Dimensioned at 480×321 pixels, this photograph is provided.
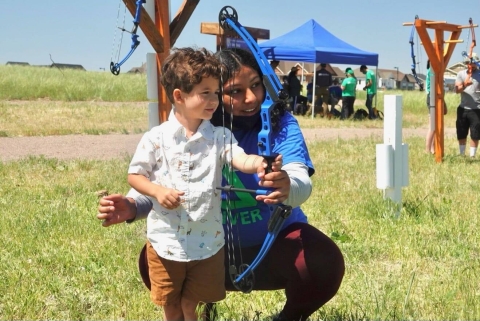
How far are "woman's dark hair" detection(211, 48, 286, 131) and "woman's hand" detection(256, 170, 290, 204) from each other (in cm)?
41

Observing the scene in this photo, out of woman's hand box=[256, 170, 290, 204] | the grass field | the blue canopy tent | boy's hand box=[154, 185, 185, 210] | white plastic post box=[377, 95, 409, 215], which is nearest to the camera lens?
woman's hand box=[256, 170, 290, 204]

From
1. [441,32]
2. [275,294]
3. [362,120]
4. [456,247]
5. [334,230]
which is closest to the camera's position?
[275,294]

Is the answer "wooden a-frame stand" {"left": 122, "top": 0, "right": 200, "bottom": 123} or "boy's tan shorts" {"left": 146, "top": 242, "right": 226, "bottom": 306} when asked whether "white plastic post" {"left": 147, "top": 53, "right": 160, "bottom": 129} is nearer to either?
"wooden a-frame stand" {"left": 122, "top": 0, "right": 200, "bottom": 123}

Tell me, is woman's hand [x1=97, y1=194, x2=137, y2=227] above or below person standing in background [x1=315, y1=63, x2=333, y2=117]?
below

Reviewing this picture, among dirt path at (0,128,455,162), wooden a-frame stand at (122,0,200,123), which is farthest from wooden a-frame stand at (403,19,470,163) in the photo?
wooden a-frame stand at (122,0,200,123)

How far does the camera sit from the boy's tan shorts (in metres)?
2.46

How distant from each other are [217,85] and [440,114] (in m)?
7.47

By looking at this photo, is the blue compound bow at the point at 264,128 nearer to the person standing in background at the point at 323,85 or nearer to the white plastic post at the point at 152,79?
the white plastic post at the point at 152,79

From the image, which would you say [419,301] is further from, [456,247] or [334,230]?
[334,230]

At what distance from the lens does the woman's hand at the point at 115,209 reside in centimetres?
246

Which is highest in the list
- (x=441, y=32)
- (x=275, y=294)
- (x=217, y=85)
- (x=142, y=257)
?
(x=441, y=32)

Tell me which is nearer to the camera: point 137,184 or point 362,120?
point 137,184

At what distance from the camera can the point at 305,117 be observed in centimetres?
1909

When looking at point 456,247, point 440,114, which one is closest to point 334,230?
point 456,247
